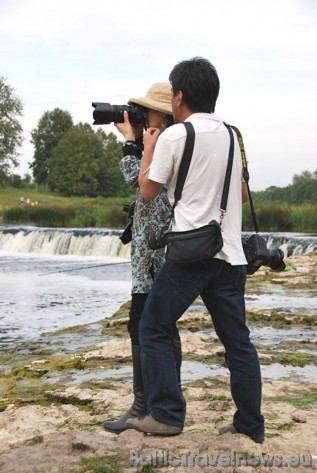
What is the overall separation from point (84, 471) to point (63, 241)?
25946 millimetres

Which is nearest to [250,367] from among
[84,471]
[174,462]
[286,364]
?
[174,462]

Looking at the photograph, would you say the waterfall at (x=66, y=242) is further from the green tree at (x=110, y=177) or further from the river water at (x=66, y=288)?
the green tree at (x=110, y=177)

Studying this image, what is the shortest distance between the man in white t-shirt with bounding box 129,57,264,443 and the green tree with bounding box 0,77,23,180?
73.6 m

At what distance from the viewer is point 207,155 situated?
12.0ft

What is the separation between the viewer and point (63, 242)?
29125mm

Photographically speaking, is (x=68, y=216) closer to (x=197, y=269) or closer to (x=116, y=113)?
(x=116, y=113)

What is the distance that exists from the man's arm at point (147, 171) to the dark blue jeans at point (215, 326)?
0.38 m

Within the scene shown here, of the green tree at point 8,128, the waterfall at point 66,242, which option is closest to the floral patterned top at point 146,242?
the waterfall at point 66,242

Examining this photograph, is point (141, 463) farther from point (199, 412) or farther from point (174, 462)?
point (199, 412)

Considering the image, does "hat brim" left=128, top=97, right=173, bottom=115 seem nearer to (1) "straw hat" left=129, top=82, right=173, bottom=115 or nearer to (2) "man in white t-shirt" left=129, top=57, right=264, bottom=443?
(1) "straw hat" left=129, top=82, right=173, bottom=115

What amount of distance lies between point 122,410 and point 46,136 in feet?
357

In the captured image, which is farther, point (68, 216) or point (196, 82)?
point (68, 216)

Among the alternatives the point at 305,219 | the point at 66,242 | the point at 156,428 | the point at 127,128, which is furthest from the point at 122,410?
the point at 305,219

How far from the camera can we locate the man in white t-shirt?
12.0 feet
